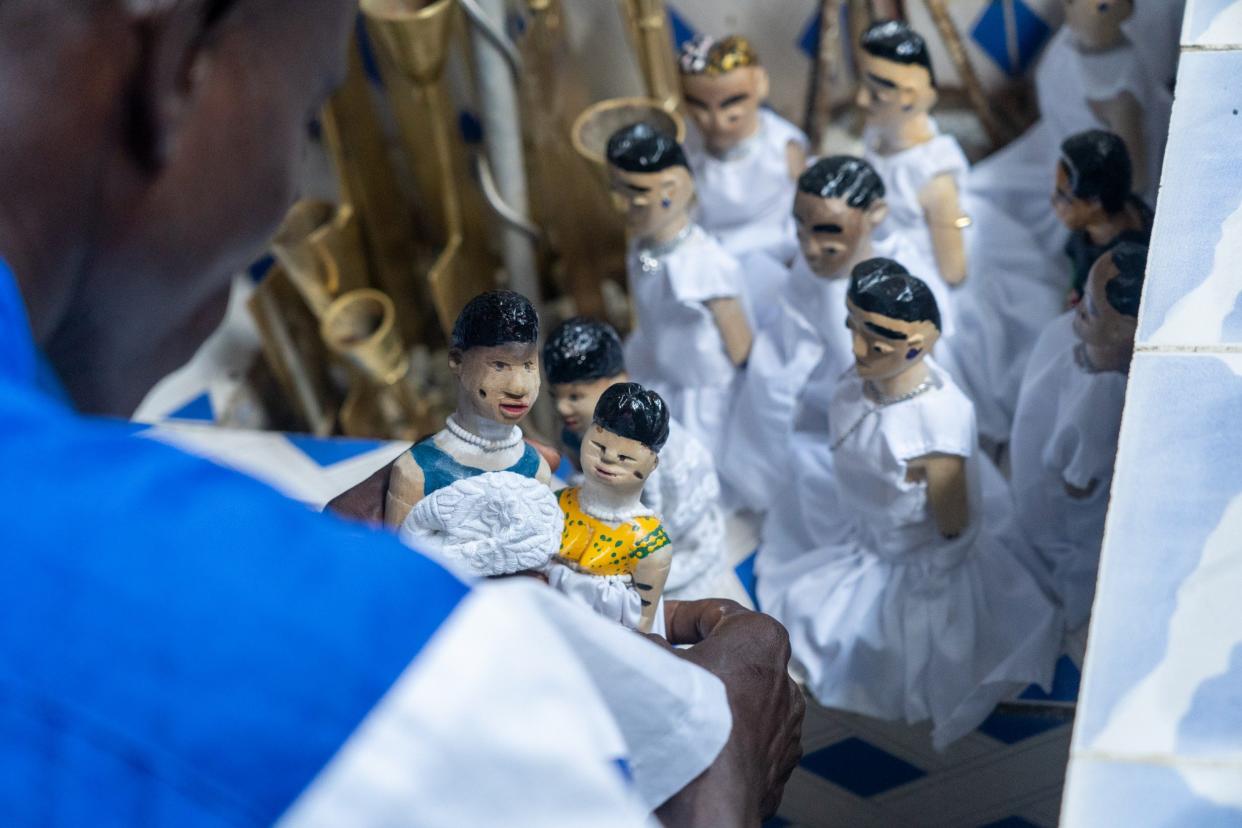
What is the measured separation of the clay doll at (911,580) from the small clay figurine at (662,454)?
0.42 feet

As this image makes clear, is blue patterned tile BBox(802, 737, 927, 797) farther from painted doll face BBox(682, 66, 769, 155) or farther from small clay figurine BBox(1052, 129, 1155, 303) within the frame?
painted doll face BBox(682, 66, 769, 155)

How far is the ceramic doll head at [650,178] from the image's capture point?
151 centimetres

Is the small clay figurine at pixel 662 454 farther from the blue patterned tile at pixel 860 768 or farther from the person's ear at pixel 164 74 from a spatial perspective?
the person's ear at pixel 164 74

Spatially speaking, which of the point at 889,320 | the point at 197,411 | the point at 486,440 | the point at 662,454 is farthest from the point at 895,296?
the point at 197,411

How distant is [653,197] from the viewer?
152 cm

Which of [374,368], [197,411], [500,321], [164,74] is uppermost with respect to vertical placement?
[164,74]

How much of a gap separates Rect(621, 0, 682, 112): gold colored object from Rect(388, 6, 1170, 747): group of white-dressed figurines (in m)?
0.07

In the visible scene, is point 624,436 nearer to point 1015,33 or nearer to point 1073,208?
point 1073,208

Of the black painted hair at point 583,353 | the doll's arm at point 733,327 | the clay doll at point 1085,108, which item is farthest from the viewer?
the clay doll at point 1085,108

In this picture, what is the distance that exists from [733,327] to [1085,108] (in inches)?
23.5

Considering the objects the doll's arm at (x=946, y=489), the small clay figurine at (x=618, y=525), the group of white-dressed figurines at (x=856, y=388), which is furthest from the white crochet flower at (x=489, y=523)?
the doll's arm at (x=946, y=489)

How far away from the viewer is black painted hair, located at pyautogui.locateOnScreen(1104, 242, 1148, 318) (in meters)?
1.29

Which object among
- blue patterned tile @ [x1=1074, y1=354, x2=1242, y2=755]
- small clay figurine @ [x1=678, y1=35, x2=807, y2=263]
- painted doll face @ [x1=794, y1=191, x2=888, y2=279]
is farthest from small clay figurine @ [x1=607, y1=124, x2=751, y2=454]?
blue patterned tile @ [x1=1074, y1=354, x2=1242, y2=755]

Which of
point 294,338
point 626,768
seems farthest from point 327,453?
point 626,768
